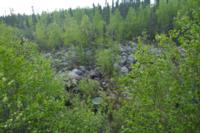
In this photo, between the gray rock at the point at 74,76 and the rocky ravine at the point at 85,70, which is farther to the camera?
the rocky ravine at the point at 85,70

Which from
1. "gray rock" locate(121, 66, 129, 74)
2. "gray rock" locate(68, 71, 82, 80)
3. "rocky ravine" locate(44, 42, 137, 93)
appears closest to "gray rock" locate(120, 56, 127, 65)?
"rocky ravine" locate(44, 42, 137, 93)

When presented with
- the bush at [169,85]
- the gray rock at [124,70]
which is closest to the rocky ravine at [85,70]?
the gray rock at [124,70]

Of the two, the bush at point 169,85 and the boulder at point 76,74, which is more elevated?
the bush at point 169,85

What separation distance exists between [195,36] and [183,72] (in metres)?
1.26

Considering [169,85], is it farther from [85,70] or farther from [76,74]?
[85,70]

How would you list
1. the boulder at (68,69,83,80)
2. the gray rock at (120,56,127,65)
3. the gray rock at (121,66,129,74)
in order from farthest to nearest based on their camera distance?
the gray rock at (120,56,127,65) → the gray rock at (121,66,129,74) → the boulder at (68,69,83,80)

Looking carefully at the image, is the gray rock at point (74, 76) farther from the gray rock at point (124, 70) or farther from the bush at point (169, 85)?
the bush at point (169, 85)

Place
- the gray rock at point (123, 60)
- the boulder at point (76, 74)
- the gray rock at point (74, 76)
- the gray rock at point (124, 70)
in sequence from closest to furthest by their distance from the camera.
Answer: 1. the gray rock at point (74, 76)
2. the boulder at point (76, 74)
3. the gray rock at point (124, 70)
4. the gray rock at point (123, 60)

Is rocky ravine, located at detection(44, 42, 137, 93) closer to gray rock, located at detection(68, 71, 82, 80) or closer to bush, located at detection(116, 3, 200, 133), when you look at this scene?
gray rock, located at detection(68, 71, 82, 80)

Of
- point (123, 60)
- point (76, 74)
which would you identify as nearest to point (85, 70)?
point (76, 74)

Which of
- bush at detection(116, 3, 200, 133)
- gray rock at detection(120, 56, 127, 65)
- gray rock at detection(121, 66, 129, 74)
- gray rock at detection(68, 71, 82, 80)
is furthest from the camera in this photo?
gray rock at detection(120, 56, 127, 65)

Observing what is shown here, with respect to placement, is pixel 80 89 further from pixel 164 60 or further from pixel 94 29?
pixel 94 29

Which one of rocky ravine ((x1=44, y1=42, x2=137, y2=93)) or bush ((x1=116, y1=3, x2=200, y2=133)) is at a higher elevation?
bush ((x1=116, y1=3, x2=200, y2=133))

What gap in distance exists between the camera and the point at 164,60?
34.8 ft
